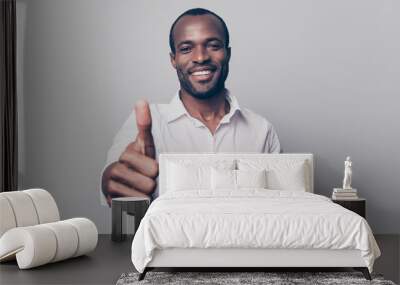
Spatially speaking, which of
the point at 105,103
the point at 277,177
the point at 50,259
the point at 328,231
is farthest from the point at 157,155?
the point at 328,231

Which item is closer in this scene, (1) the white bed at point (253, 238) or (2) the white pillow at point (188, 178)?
(1) the white bed at point (253, 238)

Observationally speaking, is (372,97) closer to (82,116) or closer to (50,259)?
(82,116)

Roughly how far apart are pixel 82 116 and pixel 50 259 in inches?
92.2

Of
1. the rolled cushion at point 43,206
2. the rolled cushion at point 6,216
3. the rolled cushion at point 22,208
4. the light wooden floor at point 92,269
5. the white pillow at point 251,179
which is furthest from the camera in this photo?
the white pillow at point 251,179

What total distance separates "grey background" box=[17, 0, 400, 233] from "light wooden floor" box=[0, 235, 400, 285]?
125 centimetres

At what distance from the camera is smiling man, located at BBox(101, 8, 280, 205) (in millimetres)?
7301

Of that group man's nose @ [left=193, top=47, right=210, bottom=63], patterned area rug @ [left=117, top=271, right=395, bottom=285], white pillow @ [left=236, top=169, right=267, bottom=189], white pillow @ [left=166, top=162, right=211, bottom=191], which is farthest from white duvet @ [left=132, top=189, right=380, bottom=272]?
man's nose @ [left=193, top=47, right=210, bottom=63]

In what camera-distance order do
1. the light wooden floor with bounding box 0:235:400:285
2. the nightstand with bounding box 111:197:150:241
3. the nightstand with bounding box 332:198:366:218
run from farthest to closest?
the nightstand with bounding box 111:197:150:241, the nightstand with bounding box 332:198:366:218, the light wooden floor with bounding box 0:235:400:285

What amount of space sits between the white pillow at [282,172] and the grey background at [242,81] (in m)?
0.37

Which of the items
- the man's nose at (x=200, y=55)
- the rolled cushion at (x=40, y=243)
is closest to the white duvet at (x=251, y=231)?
the rolled cushion at (x=40, y=243)

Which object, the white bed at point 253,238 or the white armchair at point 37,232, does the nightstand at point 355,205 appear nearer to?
the white bed at point 253,238

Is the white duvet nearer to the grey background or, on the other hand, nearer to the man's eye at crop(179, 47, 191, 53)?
the grey background

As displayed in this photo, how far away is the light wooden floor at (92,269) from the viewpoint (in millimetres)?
4957

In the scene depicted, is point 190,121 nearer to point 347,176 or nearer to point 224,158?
point 224,158
